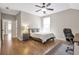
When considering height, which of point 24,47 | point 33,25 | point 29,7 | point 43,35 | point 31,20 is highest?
point 29,7

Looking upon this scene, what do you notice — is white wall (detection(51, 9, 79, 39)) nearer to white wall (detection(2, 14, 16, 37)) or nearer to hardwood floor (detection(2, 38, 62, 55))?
hardwood floor (detection(2, 38, 62, 55))

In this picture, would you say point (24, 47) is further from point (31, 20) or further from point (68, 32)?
point (68, 32)

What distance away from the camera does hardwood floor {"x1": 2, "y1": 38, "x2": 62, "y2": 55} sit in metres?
1.85

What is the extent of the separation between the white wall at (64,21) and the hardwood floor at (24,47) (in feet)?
0.74

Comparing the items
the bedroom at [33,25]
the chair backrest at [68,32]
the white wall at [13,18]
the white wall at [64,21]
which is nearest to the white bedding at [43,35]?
the bedroom at [33,25]

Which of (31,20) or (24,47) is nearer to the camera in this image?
(24,47)

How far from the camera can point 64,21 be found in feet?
6.29

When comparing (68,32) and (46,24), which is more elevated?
(46,24)

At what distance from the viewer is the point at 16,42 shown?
75.2 inches

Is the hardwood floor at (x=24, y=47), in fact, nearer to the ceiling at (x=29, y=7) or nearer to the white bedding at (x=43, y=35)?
the white bedding at (x=43, y=35)

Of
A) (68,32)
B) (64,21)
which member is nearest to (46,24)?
(64,21)

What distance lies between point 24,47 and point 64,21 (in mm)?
963

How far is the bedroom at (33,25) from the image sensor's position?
6.08 ft

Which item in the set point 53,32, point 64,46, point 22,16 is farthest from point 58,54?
point 22,16
